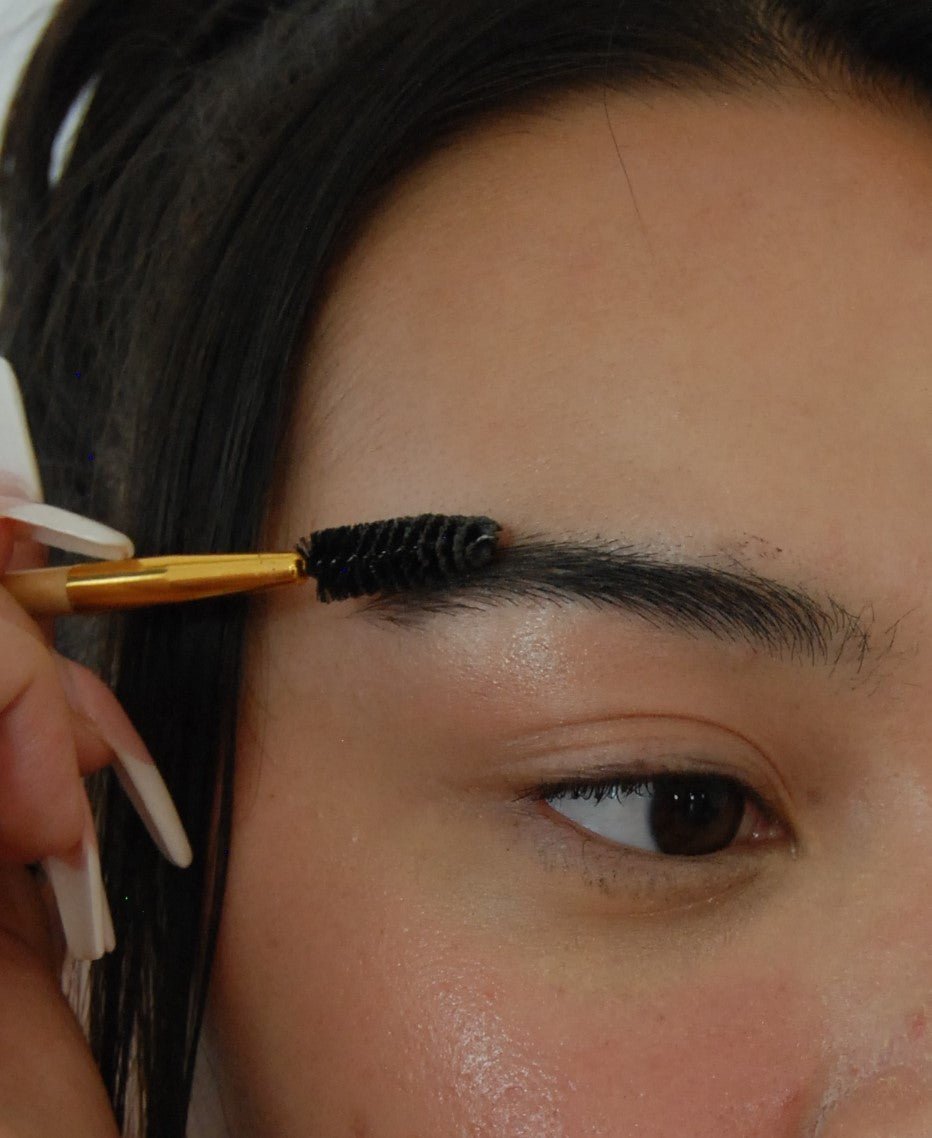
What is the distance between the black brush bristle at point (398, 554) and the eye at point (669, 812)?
0.14 m

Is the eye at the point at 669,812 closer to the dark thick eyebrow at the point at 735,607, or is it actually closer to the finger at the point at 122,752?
the dark thick eyebrow at the point at 735,607

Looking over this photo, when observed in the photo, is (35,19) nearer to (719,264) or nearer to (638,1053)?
(719,264)

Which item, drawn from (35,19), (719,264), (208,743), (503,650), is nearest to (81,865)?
(208,743)

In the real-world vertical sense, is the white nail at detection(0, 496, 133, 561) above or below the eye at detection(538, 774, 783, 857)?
above

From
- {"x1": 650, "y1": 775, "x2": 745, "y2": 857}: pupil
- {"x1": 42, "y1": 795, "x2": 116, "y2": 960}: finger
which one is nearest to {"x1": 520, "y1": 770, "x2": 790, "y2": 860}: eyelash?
{"x1": 650, "y1": 775, "x2": 745, "y2": 857}: pupil

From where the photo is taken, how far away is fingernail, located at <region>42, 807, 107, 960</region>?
2.24ft

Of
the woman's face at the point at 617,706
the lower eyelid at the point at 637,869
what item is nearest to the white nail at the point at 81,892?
the woman's face at the point at 617,706

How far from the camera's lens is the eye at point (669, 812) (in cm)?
73

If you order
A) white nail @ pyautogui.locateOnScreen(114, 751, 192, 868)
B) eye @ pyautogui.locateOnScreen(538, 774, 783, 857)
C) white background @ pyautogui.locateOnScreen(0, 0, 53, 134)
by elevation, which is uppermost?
white background @ pyautogui.locateOnScreen(0, 0, 53, 134)

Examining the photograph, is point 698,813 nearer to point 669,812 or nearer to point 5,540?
point 669,812

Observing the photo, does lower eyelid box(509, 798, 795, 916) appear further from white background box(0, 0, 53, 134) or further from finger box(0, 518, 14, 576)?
white background box(0, 0, 53, 134)

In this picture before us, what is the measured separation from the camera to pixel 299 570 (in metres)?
0.73

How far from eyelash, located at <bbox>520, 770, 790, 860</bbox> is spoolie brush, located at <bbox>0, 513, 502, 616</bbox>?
14 cm

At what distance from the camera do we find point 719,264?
763mm
